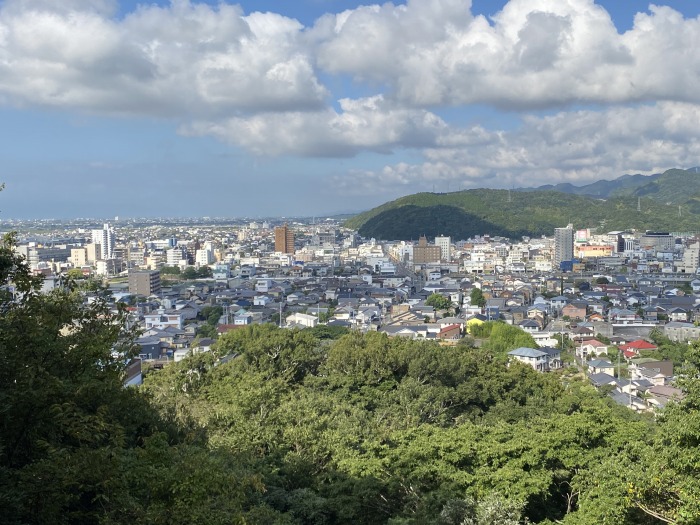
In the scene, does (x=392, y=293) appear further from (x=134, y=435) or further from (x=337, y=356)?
(x=134, y=435)

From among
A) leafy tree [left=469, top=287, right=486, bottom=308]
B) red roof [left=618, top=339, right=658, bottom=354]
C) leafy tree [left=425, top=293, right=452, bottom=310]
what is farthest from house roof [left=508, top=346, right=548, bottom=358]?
A: leafy tree [left=425, top=293, right=452, bottom=310]

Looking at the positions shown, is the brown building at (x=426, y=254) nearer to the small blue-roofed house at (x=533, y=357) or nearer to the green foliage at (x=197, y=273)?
the green foliage at (x=197, y=273)

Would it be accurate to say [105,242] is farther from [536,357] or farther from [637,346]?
[637,346]

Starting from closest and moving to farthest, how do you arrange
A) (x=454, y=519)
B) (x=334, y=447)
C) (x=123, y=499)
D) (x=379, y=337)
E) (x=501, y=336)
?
(x=123, y=499), (x=454, y=519), (x=334, y=447), (x=379, y=337), (x=501, y=336)

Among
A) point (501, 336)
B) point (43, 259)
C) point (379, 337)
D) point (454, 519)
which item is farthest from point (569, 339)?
point (43, 259)

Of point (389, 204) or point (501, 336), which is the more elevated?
point (389, 204)

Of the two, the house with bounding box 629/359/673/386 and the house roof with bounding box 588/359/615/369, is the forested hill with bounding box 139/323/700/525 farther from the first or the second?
the house roof with bounding box 588/359/615/369
